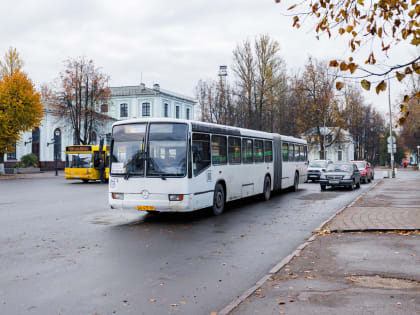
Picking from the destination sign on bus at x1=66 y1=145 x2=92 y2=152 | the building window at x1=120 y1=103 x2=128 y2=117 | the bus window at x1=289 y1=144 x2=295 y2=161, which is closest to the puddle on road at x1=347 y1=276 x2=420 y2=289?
the bus window at x1=289 y1=144 x2=295 y2=161

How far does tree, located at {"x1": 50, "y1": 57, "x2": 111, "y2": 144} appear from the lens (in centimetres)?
5412

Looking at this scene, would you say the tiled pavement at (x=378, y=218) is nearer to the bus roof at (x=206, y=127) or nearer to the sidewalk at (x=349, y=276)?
the sidewalk at (x=349, y=276)

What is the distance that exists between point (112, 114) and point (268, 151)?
59923 mm

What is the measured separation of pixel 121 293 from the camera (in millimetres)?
5926

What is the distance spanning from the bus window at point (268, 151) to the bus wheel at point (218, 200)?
17.7 ft

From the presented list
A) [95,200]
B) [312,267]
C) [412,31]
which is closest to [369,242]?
[312,267]

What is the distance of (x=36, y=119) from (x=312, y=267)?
4217 centimetres

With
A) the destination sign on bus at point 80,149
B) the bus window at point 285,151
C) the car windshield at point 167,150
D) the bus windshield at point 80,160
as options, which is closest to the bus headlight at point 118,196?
the car windshield at point 167,150

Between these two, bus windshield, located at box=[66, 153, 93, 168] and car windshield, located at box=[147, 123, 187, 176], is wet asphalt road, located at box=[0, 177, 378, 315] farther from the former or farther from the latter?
bus windshield, located at box=[66, 153, 93, 168]

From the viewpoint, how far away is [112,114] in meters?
76.7

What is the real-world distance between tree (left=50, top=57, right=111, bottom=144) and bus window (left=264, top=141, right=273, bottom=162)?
122 ft

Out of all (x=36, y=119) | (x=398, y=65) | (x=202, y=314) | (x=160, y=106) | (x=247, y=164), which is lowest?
(x=202, y=314)

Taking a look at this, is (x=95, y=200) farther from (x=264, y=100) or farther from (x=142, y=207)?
(x=264, y=100)

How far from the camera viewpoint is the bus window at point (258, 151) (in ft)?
60.3
